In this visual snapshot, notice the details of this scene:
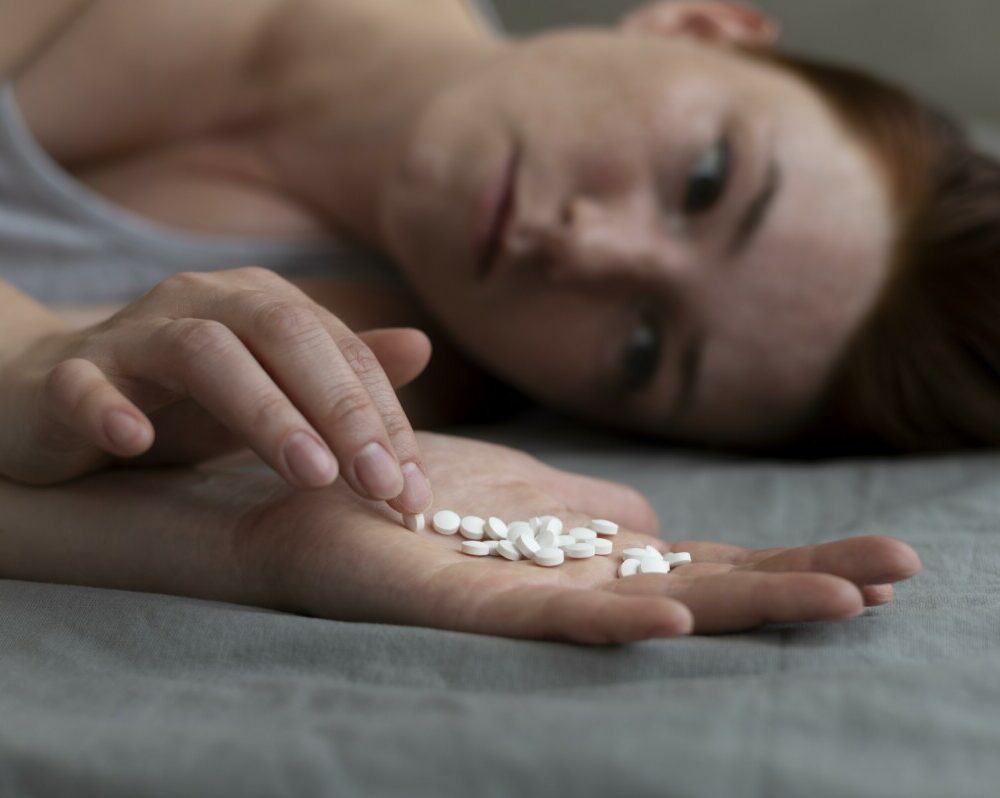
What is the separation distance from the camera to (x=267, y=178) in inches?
72.1

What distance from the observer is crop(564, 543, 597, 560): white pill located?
2.67 ft

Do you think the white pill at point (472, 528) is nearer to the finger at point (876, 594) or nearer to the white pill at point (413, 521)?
the white pill at point (413, 521)

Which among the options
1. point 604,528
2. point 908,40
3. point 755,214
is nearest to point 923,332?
point 755,214

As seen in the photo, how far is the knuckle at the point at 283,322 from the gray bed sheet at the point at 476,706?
205 mm

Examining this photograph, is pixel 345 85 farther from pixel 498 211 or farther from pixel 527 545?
pixel 527 545

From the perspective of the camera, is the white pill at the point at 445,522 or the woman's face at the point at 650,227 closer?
the white pill at the point at 445,522

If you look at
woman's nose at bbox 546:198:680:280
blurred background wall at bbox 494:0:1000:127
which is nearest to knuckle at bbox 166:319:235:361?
woman's nose at bbox 546:198:680:280

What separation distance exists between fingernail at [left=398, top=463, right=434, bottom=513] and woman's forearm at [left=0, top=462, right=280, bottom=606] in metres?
0.12

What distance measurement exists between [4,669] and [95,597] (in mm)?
109

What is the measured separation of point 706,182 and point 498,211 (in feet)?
0.94

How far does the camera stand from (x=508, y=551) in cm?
80

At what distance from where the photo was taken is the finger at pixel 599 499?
1.00 m

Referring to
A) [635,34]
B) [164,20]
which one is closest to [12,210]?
[164,20]

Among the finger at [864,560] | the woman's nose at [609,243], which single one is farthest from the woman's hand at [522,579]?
the woman's nose at [609,243]
